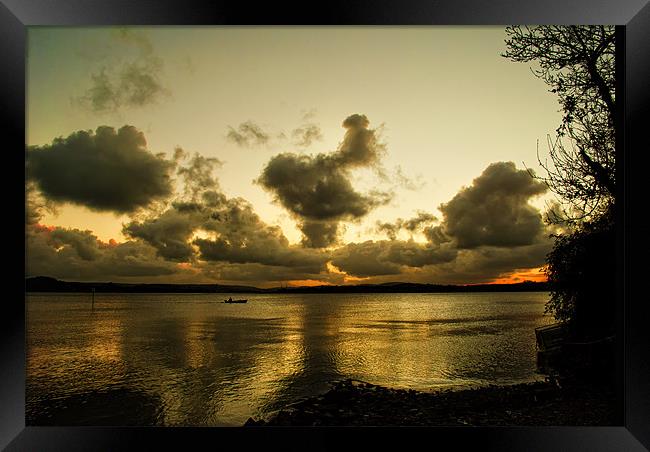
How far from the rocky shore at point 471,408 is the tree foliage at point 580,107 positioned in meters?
2.69

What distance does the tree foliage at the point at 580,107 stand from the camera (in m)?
4.75

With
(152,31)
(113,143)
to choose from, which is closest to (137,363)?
(152,31)

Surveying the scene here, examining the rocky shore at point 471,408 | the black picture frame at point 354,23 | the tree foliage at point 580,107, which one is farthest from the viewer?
the rocky shore at point 471,408

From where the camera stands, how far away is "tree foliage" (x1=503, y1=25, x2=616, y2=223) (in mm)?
4754

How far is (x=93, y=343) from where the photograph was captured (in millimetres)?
21359

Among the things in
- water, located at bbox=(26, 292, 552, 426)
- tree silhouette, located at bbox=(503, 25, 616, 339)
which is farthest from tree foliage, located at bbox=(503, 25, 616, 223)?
water, located at bbox=(26, 292, 552, 426)

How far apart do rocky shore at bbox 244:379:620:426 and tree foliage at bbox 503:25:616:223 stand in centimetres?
269

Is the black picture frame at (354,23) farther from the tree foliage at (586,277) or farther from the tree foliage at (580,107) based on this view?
the tree foliage at (586,277)

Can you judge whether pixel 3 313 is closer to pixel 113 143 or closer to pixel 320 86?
pixel 113 143

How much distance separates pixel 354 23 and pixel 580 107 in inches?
136

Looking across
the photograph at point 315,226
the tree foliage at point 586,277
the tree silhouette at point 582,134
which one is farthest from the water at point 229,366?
the tree silhouette at point 582,134

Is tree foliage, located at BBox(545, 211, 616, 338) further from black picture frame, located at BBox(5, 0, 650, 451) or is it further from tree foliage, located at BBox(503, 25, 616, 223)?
black picture frame, located at BBox(5, 0, 650, 451)

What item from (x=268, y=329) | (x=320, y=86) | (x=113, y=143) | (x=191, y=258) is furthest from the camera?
(x=191, y=258)

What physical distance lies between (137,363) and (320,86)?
1888 cm
